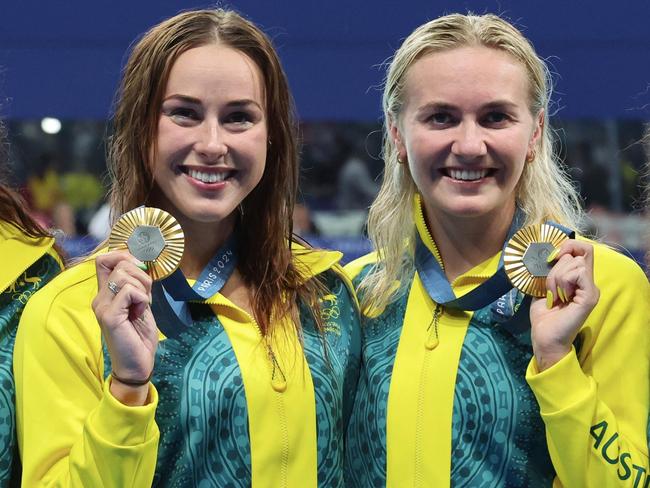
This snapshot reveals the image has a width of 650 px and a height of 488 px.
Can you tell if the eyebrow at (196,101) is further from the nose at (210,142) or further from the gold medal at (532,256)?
the gold medal at (532,256)

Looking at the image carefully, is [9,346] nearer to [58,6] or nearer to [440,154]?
[440,154]

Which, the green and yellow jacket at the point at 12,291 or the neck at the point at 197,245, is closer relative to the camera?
the green and yellow jacket at the point at 12,291

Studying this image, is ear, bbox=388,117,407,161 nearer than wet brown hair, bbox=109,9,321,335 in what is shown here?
No

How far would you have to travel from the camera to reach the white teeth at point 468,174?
2559mm

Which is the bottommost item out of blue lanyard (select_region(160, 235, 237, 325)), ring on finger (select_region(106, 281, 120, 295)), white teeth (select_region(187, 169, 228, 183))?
blue lanyard (select_region(160, 235, 237, 325))

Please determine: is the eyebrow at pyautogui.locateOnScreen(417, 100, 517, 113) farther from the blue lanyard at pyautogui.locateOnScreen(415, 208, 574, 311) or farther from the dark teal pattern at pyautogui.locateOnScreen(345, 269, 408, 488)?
the dark teal pattern at pyautogui.locateOnScreen(345, 269, 408, 488)

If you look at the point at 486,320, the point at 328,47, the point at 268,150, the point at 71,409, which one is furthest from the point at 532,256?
the point at 328,47

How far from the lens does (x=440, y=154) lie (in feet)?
8.46

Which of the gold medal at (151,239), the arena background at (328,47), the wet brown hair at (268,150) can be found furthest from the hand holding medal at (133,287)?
the arena background at (328,47)

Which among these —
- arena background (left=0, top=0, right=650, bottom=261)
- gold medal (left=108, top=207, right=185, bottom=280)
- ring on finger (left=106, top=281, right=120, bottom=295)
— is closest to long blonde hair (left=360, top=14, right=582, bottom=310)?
gold medal (left=108, top=207, right=185, bottom=280)

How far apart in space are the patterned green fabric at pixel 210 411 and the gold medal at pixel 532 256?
0.49m

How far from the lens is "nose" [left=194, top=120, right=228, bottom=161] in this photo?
2.50 meters

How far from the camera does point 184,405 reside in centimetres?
242

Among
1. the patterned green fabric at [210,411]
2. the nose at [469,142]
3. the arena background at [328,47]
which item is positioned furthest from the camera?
the arena background at [328,47]
